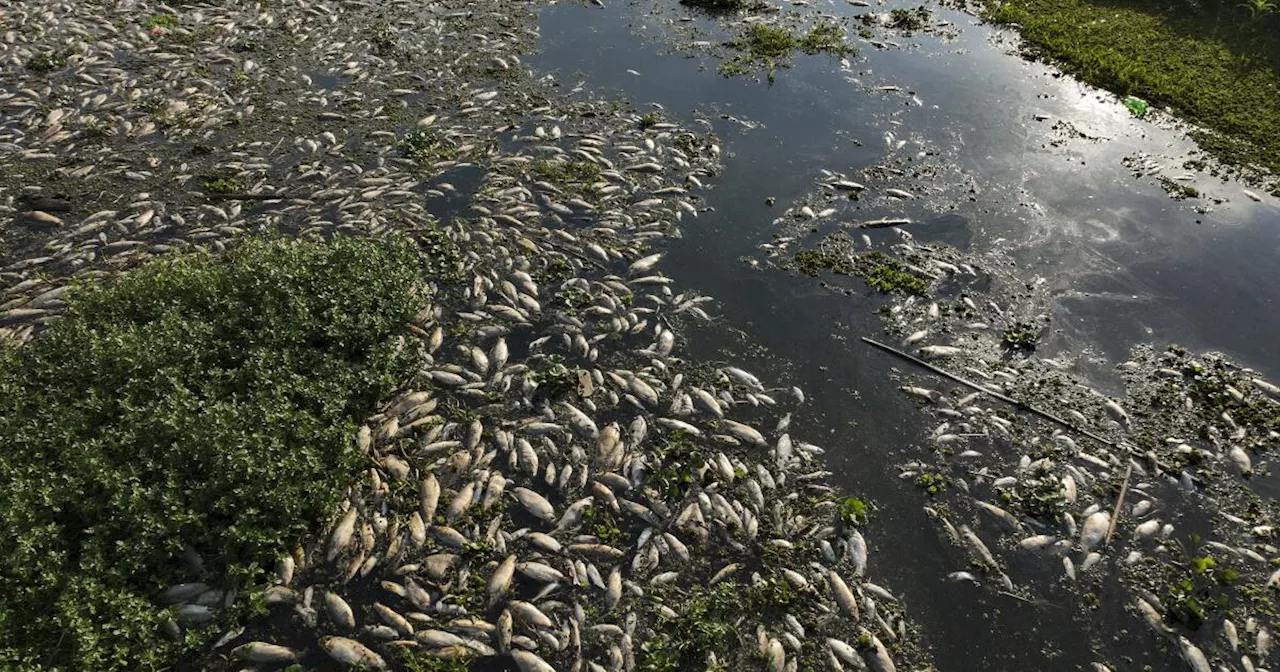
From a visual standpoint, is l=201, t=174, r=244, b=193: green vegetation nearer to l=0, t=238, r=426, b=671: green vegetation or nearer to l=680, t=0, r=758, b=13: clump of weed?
l=0, t=238, r=426, b=671: green vegetation

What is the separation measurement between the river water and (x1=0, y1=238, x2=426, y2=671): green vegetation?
402 centimetres

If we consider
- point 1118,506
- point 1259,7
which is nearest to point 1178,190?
point 1118,506

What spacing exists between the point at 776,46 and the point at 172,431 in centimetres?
1245

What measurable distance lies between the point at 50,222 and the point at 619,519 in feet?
29.1

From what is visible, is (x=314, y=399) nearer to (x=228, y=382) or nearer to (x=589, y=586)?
(x=228, y=382)

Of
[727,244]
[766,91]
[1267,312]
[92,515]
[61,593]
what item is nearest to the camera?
[61,593]

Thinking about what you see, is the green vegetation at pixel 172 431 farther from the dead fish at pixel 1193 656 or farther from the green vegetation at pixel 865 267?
the dead fish at pixel 1193 656

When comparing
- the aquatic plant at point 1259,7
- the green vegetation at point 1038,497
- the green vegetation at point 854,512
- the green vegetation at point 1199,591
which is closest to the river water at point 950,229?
the green vegetation at point 854,512

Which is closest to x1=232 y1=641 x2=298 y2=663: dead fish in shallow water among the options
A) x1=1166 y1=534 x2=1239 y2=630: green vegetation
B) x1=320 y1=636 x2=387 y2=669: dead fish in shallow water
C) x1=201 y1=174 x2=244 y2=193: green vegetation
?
x1=320 y1=636 x2=387 y2=669: dead fish in shallow water

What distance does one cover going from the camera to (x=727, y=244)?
9.85m

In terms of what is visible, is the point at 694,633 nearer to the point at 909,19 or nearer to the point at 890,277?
the point at 890,277

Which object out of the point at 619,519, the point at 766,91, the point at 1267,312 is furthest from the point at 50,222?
the point at 1267,312

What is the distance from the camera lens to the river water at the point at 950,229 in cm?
634

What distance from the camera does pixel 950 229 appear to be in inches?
397
